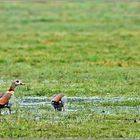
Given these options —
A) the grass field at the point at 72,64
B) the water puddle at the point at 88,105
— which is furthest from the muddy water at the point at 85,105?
the grass field at the point at 72,64

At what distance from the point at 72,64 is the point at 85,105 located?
6.16m

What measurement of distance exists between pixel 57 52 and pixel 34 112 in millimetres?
9362

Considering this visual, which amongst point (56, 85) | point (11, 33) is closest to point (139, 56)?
point (56, 85)

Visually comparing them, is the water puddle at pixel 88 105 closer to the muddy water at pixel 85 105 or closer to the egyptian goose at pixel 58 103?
the muddy water at pixel 85 105

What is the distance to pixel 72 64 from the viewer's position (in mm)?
19375

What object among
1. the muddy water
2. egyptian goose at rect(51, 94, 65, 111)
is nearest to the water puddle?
the muddy water

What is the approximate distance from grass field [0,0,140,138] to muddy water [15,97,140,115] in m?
0.11

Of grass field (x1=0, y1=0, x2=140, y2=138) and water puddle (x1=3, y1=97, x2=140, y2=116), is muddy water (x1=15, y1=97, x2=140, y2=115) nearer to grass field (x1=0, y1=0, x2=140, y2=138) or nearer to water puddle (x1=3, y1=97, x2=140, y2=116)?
water puddle (x1=3, y1=97, x2=140, y2=116)

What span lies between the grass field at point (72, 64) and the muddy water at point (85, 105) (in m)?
0.11

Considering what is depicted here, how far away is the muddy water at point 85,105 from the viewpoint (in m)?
12.9

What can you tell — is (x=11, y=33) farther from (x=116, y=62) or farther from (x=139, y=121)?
(x=139, y=121)

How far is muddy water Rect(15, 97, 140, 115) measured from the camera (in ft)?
42.2

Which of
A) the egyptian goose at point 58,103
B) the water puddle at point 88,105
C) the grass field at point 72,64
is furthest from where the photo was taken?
the water puddle at point 88,105

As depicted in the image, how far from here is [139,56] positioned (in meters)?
21.1
